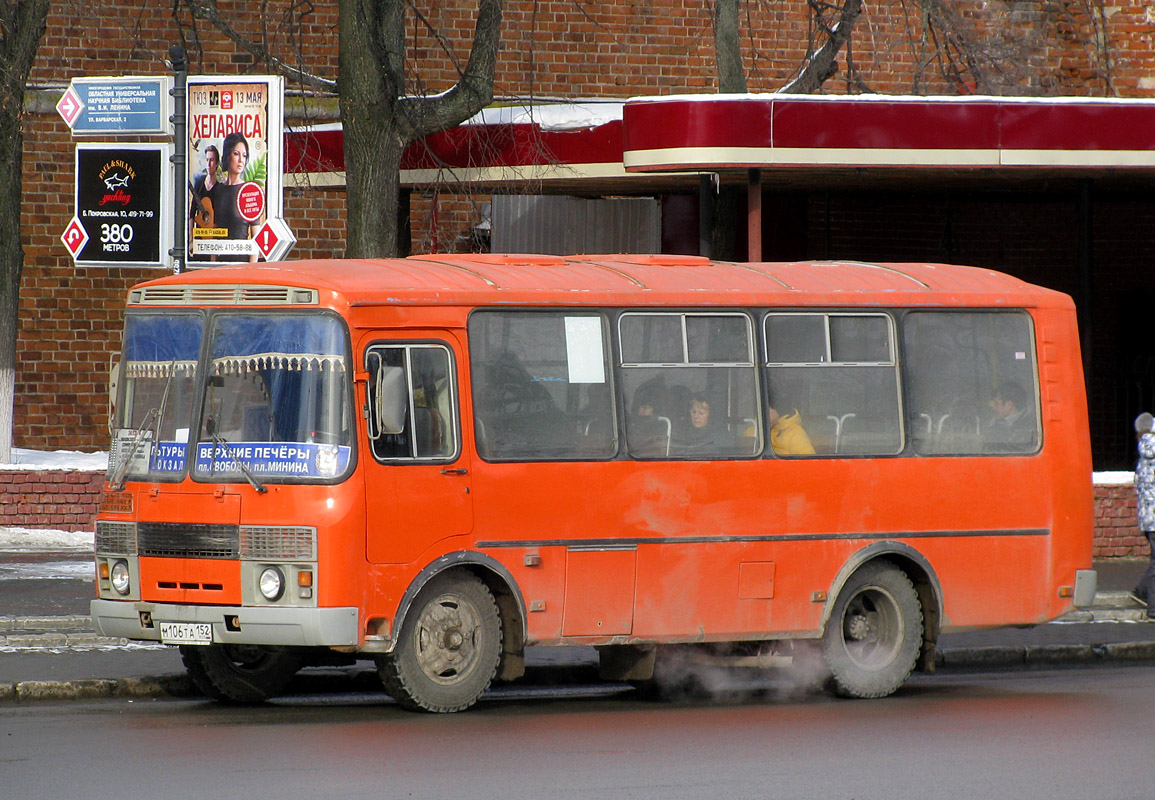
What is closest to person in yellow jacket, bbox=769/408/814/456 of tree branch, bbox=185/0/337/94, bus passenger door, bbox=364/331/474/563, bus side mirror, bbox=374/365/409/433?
bus passenger door, bbox=364/331/474/563

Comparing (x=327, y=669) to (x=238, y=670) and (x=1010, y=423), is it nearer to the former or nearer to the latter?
(x=238, y=670)

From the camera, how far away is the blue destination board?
14.5m

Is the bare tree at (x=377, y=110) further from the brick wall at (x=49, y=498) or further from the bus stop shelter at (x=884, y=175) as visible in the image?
the brick wall at (x=49, y=498)

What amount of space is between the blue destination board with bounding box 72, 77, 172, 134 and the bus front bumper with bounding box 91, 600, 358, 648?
5704mm

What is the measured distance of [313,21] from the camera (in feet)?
78.6

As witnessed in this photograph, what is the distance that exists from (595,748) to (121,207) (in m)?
8.75

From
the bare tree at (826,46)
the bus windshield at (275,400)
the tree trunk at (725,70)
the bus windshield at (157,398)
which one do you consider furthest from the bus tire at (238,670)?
the bare tree at (826,46)

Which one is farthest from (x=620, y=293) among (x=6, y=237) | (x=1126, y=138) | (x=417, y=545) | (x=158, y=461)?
(x=6, y=237)

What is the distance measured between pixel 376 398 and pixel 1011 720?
408 cm

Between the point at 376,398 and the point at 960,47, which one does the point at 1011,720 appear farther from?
the point at 960,47

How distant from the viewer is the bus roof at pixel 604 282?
10125mm

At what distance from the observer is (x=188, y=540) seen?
985 centimetres

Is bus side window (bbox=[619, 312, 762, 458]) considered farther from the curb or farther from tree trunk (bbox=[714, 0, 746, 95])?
tree trunk (bbox=[714, 0, 746, 95])

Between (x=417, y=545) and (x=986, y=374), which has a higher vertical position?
(x=986, y=374)
